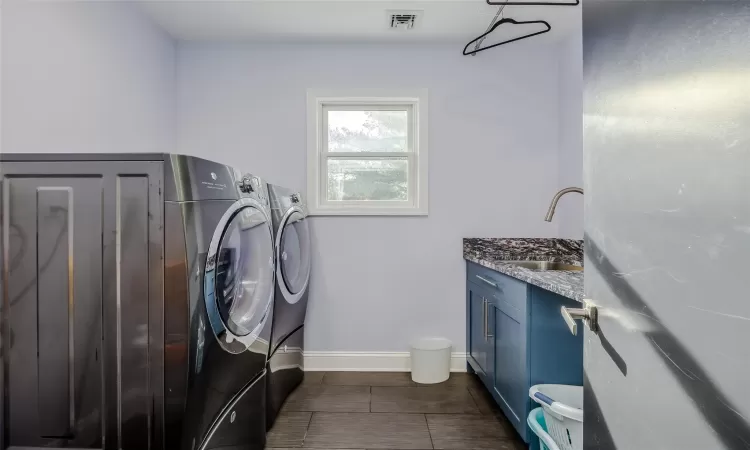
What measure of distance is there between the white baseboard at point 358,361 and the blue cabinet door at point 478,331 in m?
0.22

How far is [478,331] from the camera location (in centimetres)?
254

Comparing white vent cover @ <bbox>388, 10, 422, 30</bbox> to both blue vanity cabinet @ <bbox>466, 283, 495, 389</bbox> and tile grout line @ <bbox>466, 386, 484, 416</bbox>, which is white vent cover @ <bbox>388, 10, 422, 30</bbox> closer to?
blue vanity cabinet @ <bbox>466, 283, 495, 389</bbox>

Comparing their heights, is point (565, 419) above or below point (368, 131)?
below

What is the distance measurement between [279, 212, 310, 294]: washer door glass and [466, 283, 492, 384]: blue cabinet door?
1.14 meters

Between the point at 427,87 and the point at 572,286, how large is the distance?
6.26ft

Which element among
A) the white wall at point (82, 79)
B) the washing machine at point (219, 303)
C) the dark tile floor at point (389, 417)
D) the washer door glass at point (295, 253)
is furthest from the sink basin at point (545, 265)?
the white wall at point (82, 79)

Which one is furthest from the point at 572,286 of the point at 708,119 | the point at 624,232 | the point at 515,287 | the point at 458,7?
the point at 458,7

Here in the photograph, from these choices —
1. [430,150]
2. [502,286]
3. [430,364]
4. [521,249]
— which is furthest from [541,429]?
[430,150]

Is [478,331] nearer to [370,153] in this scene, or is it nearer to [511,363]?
[511,363]

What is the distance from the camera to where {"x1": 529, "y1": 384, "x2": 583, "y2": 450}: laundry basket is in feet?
4.28

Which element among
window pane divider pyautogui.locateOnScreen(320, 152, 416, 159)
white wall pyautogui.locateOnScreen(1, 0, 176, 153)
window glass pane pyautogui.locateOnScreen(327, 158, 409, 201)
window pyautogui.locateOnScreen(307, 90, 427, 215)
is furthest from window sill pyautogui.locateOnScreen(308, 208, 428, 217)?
white wall pyautogui.locateOnScreen(1, 0, 176, 153)

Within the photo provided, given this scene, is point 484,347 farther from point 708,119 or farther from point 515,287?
point 708,119

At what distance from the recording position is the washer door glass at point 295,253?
87.8 inches

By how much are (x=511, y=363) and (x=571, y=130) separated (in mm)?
1634
